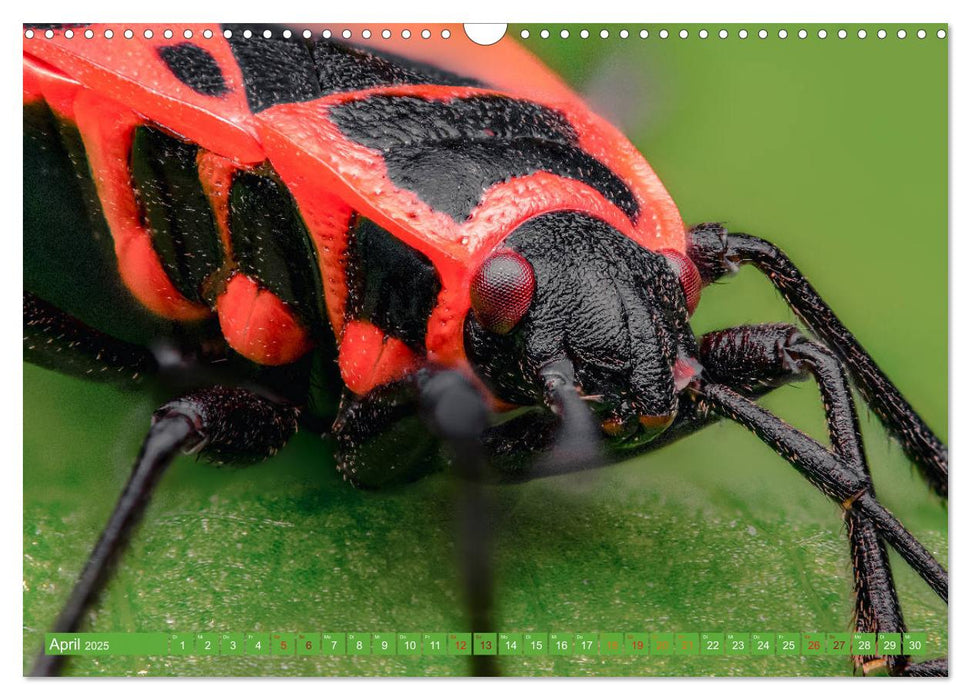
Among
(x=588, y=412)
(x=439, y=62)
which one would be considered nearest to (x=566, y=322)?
(x=588, y=412)

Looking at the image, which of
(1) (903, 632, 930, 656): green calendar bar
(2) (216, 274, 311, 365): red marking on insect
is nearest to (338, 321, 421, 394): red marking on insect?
(2) (216, 274, 311, 365): red marking on insect

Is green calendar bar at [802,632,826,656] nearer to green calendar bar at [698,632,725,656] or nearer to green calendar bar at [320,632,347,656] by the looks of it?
green calendar bar at [698,632,725,656]

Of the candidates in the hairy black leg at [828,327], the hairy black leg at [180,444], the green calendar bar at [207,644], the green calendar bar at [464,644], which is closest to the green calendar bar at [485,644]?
the green calendar bar at [464,644]

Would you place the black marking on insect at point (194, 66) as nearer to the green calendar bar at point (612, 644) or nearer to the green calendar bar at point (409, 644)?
the green calendar bar at point (409, 644)

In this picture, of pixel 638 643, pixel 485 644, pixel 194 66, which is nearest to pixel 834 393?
pixel 638 643

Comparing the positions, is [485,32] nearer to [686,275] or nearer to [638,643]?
Answer: [686,275]

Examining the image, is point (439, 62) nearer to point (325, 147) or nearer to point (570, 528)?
point (325, 147)

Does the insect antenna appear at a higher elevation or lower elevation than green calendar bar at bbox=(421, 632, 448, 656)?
higher
